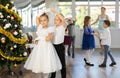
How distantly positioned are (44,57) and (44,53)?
0.08m

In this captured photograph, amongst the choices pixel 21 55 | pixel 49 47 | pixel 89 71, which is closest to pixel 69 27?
pixel 89 71

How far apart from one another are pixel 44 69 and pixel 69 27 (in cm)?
445

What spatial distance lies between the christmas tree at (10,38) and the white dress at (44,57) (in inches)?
42.5

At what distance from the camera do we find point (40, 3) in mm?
12438

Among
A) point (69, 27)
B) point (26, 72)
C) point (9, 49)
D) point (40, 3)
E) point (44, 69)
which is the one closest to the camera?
Result: point (44, 69)

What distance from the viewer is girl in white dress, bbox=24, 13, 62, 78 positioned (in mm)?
5559

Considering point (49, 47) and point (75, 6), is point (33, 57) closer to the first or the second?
point (49, 47)

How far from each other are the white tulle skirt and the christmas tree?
1.08 m

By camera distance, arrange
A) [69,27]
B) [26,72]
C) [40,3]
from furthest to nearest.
Result: 1. [40,3]
2. [69,27]
3. [26,72]

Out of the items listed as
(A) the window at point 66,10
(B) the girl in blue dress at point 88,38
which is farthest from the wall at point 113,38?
(B) the girl in blue dress at point 88,38

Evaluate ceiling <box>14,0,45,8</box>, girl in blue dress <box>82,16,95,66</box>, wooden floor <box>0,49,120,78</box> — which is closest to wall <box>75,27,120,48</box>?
ceiling <box>14,0,45,8</box>

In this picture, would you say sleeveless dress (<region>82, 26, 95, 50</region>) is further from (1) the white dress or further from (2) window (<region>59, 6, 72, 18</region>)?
(2) window (<region>59, 6, 72, 18</region>)

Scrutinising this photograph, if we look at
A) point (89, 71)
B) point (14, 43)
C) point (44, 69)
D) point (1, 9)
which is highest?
point (1, 9)

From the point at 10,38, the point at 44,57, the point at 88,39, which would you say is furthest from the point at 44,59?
the point at 88,39
